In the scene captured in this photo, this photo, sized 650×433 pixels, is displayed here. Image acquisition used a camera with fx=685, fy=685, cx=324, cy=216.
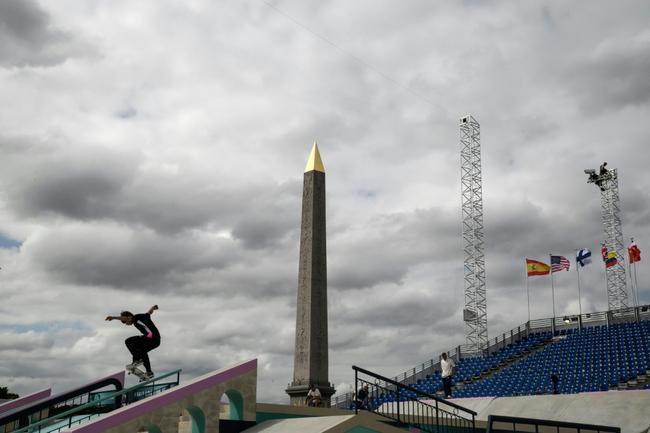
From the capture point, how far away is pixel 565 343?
39.5m

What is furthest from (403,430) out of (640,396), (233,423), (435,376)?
(435,376)

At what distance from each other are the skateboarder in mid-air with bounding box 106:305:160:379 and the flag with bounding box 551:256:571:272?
3484 cm

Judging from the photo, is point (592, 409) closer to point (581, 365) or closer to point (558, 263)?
point (581, 365)

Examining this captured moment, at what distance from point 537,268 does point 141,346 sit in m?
36.8

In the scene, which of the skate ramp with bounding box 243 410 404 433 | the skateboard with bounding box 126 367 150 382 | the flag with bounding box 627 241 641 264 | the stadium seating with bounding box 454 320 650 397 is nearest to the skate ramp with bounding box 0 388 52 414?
the skateboard with bounding box 126 367 150 382

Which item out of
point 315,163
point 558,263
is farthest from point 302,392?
point 558,263

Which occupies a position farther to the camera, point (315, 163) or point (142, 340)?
point (315, 163)

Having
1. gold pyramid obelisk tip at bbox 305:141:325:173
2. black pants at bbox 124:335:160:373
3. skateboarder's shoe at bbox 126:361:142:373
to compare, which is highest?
gold pyramid obelisk tip at bbox 305:141:325:173

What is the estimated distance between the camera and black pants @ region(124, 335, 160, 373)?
47.8ft

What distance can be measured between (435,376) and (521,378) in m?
6.88

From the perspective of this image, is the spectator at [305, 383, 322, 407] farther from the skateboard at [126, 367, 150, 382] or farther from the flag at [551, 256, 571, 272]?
the flag at [551, 256, 571, 272]

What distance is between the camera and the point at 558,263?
44.4 metres

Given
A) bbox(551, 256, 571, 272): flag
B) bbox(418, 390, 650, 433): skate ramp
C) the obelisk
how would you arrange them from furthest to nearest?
1. bbox(551, 256, 571, 272): flag
2. the obelisk
3. bbox(418, 390, 650, 433): skate ramp

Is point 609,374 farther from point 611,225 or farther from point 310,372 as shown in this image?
point 611,225
